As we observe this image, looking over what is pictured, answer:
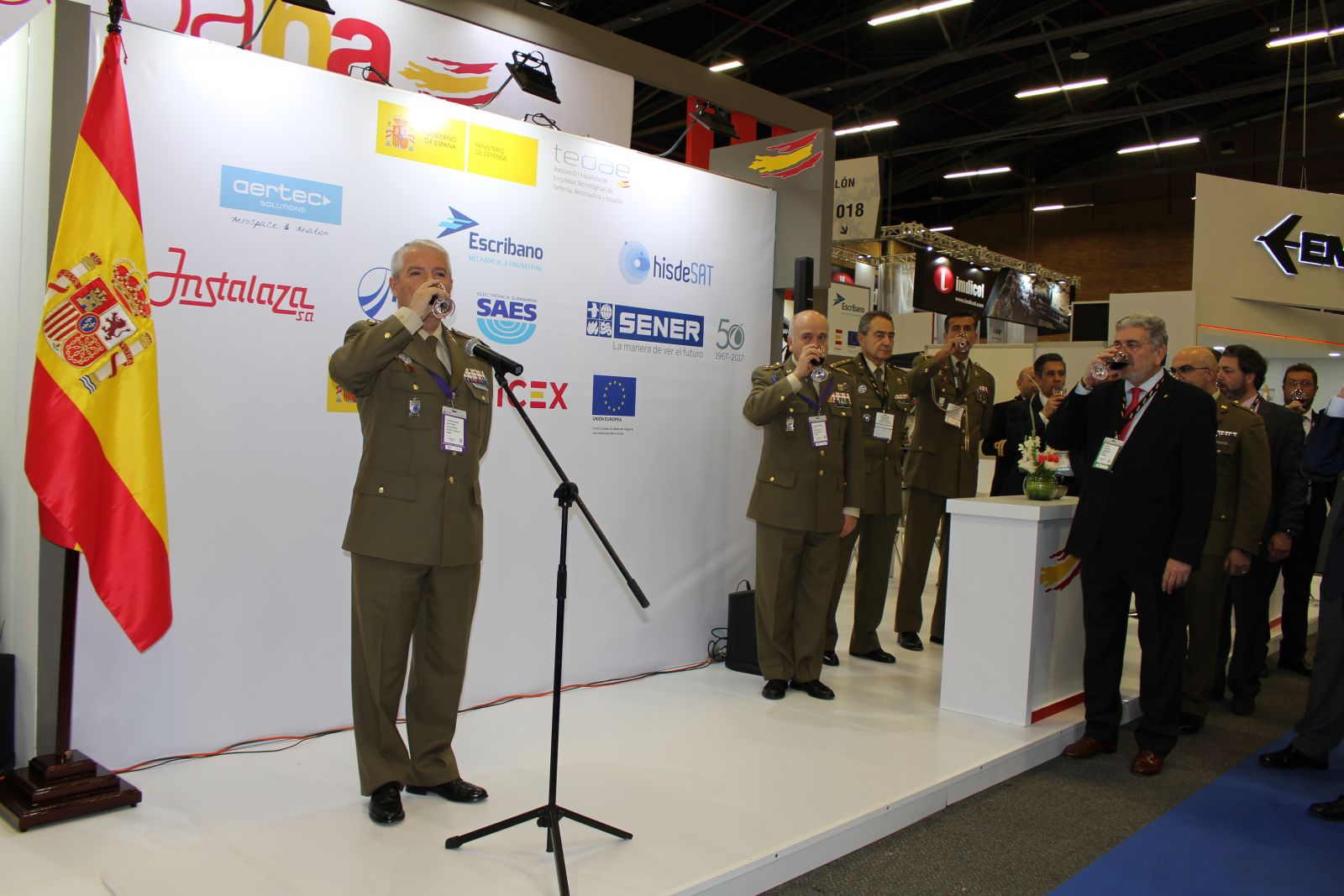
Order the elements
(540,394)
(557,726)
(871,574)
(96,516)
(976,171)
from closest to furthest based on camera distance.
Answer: (557,726) → (96,516) → (540,394) → (871,574) → (976,171)

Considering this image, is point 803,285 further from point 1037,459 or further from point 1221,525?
point 1221,525

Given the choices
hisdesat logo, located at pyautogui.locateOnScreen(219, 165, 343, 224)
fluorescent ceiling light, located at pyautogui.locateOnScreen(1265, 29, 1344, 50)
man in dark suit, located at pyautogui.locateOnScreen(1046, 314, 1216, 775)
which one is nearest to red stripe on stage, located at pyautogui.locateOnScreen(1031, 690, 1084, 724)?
man in dark suit, located at pyautogui.locateOnScreen(1046, 314, 1216, 775)

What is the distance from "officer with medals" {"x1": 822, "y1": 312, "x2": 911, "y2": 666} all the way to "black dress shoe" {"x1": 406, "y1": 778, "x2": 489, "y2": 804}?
2.15 m

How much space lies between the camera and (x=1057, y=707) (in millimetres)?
3977

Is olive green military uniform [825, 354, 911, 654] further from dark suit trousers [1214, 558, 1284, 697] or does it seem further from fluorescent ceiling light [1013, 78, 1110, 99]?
fluorescent ceiling light [1013, 78, 1110, 99]

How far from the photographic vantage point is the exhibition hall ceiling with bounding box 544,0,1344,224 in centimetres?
1202

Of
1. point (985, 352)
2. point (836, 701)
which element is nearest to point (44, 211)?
point (836, 701)

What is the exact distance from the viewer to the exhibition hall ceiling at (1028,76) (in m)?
12.0

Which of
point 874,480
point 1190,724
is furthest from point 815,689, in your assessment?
point 1190,724

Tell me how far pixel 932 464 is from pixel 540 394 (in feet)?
7.13

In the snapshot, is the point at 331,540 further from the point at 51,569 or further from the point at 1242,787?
the point at 1242,787

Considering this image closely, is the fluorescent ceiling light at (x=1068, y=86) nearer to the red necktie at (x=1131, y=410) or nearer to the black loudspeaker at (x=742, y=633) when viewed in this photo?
the red necktie at (x=1131, y=410)

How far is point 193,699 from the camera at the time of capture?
3037 mm

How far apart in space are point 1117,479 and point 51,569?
3483mm
